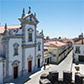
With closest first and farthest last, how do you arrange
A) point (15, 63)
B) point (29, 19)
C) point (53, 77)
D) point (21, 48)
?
1. point (53, 77)
2. point (15, 63)
3. point (21, 48)
4. point (29, 19)

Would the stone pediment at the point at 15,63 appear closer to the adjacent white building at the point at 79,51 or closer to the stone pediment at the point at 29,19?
the stone pediment at the point at 29,19

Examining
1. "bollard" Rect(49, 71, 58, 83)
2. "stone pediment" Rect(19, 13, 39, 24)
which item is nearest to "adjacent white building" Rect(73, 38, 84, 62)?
"stone pediment" Rect(19, 13, 39, 24)

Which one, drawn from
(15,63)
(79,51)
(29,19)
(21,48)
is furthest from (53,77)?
(79,51)

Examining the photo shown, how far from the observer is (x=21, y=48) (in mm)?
19453

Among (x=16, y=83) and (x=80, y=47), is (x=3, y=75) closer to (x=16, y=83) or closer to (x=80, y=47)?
(x=16, y=83)

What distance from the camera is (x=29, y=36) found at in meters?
21.5

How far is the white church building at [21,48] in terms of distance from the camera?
16266 millimetres

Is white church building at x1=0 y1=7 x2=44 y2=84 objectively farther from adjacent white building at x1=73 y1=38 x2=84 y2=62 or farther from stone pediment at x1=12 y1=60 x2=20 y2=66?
adjacent white building at x1=73 y1=38 x2=84 y2=62

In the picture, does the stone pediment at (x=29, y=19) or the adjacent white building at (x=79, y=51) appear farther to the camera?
the adjacent white building at (x=79, y=51)

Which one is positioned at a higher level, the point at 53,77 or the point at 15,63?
the point at 53,77

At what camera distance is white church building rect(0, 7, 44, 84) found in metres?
16.3

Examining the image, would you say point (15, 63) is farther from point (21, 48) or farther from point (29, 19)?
point (29, 19)

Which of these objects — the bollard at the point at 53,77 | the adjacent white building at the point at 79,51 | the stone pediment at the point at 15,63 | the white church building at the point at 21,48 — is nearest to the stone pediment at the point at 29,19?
the white church building at the point at 21,48

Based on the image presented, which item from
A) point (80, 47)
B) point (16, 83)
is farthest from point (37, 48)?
point (80, 47)
